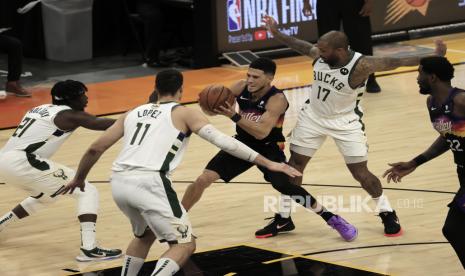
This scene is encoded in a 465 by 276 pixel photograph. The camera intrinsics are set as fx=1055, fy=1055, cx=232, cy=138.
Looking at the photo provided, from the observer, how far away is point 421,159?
7.89m

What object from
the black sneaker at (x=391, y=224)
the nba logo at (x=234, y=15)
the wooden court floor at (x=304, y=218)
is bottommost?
the wooden court floor at (x=304, y=218)

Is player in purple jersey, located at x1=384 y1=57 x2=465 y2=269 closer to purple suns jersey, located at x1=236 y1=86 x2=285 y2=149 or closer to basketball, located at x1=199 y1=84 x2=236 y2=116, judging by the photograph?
basketball, located at x1=199 y1=84 x2=236 y2=116

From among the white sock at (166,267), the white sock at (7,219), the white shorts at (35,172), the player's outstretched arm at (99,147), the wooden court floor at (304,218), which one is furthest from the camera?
the white sock at (7,219)

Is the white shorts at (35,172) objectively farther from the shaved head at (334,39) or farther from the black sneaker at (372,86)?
the black sneaker at (372,86)

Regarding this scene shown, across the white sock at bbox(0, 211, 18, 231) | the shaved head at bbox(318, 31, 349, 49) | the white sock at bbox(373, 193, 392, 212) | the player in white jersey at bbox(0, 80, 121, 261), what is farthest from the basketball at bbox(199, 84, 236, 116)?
the white sock at bbox(0, 211, 18, 231)

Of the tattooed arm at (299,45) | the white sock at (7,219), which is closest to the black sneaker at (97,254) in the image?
the white sock at (7,219)

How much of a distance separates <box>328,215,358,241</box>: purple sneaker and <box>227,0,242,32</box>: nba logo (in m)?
8.59

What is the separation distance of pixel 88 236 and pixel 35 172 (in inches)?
28.5

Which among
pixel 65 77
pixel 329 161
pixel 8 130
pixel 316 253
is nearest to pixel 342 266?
pixel 316 253

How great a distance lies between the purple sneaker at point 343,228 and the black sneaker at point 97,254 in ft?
6.10

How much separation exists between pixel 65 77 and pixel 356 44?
479 cm

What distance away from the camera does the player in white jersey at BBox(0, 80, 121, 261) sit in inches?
351

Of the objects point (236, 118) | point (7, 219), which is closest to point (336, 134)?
point (236, 118)

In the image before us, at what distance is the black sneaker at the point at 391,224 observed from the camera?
920 cm
